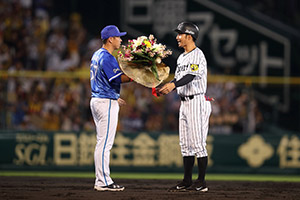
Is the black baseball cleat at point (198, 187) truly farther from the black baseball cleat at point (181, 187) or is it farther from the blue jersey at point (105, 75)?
the blue jersey at point (105, 75)

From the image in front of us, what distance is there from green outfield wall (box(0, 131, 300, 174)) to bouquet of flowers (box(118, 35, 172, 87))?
4966 millimetres

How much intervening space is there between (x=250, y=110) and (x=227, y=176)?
179 cm

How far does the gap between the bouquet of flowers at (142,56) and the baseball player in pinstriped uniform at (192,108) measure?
1.26ft

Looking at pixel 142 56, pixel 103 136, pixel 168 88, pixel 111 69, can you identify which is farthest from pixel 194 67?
pixel 103 136

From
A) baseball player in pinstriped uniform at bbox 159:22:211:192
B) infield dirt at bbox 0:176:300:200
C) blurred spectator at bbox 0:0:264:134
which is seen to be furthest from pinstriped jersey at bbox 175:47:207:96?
blurred spectator at bbox 0:0:264:134

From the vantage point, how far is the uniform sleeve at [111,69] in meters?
7.55

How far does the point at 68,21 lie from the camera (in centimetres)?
1695

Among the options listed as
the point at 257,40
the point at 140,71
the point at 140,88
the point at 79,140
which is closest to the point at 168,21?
the point at 257,40

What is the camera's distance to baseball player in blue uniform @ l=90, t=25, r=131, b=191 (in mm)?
7648

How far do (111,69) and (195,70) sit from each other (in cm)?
120

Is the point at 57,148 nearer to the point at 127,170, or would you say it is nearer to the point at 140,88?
the point at 127,170

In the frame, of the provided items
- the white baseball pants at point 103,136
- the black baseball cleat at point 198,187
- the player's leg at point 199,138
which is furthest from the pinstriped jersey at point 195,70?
the black baseball cleat at point 198,187

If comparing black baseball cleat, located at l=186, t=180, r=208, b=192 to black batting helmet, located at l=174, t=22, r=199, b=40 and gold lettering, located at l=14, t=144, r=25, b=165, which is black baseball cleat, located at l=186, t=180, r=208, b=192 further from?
gold lettering, located at l=14, t=144, r=25, b=165

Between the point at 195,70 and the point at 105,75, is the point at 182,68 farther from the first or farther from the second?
the point at 105,75
